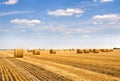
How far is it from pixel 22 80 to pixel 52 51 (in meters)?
47.7

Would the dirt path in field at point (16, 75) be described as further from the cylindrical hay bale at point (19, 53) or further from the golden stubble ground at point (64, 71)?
the cylindrical hay bale at point (19, 53)

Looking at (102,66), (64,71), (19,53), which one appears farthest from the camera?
(19,53)

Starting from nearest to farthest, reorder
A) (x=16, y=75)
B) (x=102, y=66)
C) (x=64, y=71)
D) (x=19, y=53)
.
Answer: (x=16, y=75) → (x=64, y=71) → (x=102, y=66) → (x=19, y=53)

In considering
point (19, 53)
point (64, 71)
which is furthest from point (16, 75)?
point (19, 53)

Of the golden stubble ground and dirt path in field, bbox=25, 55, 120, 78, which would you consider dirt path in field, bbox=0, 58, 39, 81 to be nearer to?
the golden stubble ground

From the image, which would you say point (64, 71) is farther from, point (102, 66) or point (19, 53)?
point (19, 53)

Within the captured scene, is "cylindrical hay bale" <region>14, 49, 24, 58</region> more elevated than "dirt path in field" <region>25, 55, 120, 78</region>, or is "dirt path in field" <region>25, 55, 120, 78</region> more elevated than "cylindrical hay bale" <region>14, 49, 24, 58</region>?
"cylindrical hay bale" <region>14, 49, 24, 58</region>

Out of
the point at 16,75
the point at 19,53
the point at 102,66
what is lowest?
the point at 16,75

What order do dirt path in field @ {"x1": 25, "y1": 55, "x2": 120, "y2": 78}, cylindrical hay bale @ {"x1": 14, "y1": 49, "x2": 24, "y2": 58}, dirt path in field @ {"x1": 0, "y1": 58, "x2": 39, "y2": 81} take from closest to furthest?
dirt path in field @ {"x1": 0, "y1": 58, "x2": 39, "y2": 81} < dirt path in field @ {"x1": 25, "y1": 55, "x2": 120, "y2": 78} < cylindrical hay bale @ {"x1": 14, "y1": 49, "x2": 24, "y2": 58}

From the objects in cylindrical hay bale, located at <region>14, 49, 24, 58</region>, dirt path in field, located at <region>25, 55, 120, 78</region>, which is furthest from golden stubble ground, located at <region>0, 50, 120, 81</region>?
cylindrical hay bale, located at <region>14, 49, 24, 58</region>

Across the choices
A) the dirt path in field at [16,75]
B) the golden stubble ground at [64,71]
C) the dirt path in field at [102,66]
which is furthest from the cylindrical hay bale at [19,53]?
the dirt path in field at [16,75]

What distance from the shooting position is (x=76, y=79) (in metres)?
14.9

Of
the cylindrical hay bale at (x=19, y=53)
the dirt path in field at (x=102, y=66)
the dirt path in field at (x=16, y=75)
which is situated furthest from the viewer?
the cylindrical hay bale at (x=19, y=53)

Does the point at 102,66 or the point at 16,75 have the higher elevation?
the point at 102,66
